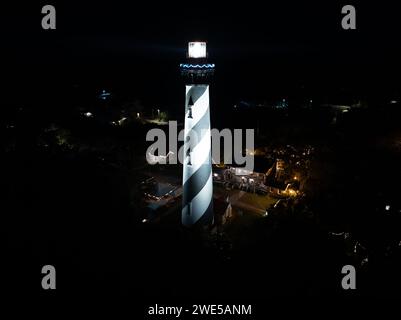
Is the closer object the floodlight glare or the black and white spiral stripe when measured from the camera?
the floodlight glare

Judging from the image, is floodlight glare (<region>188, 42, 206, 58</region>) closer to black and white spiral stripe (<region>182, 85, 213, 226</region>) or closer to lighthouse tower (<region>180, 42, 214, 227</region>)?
lighthouse tower (<region>180, 42, 214, 227</region>)

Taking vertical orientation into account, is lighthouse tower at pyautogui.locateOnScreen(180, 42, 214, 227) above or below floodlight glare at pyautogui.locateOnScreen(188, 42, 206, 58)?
below

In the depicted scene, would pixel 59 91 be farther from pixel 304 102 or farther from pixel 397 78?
pixel 397 78

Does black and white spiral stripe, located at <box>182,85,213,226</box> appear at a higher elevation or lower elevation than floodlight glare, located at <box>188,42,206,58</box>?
lower

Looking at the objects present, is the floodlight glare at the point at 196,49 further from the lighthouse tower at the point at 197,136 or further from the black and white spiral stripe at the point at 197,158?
the black and white spiral stripe at the point at 197,158

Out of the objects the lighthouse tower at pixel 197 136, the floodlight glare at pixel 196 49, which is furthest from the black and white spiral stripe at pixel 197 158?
the floodlight glare at pixel 196 49

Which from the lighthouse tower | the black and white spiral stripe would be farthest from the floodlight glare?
the black and white spiral stripe


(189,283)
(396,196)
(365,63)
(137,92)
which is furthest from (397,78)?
(189,283)

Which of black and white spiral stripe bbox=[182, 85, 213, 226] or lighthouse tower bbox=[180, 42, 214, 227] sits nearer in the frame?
lighthouse tower bbox=[180, 42, 214, 227]
